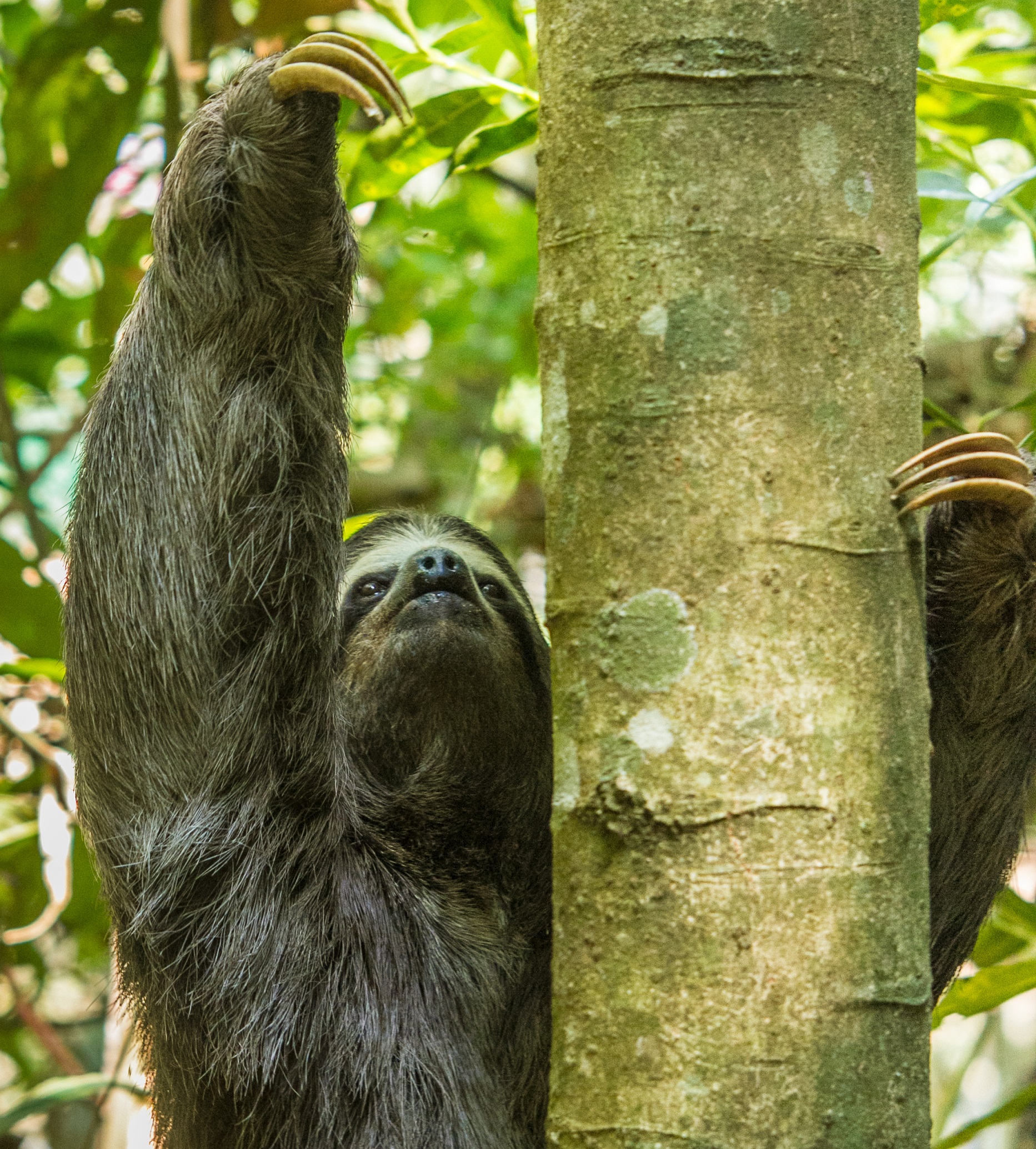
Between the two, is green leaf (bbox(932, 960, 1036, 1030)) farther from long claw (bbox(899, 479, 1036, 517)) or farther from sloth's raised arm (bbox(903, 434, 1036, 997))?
long claw (bbox(899, 479, 1036, 517))

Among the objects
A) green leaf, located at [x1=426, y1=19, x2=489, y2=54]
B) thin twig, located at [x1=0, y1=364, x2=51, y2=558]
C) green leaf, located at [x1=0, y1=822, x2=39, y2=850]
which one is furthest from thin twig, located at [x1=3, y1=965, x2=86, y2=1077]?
green leaf, located at [x1=426, y1=19, x2=489, y2=54]

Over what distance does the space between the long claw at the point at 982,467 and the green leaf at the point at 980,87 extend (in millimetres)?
1123

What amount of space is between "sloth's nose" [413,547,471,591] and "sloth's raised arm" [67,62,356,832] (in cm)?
77

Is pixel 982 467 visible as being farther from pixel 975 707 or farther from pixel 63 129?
pixel 63 129

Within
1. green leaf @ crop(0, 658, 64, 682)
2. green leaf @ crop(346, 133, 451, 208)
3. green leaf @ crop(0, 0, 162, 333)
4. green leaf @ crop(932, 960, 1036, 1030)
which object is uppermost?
green leaf @ crop(0, 0, 162, 333)

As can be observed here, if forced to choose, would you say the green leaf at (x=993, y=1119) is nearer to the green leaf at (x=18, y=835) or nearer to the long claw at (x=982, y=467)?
the long claw at (x=982, y=467)

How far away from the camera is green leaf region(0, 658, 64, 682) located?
4.77 m

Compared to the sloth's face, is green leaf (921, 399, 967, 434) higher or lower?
higher

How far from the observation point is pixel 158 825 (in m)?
3.23

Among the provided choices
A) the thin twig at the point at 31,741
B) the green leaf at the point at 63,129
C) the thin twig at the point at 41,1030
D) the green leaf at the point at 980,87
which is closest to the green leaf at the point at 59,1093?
the thin twig at the point at 41,1030

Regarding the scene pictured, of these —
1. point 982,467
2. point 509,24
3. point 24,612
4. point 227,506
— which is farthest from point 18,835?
point 982,467

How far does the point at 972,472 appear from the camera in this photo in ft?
8.92

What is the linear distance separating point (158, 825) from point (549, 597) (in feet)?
5.48

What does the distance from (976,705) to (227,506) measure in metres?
2.25
